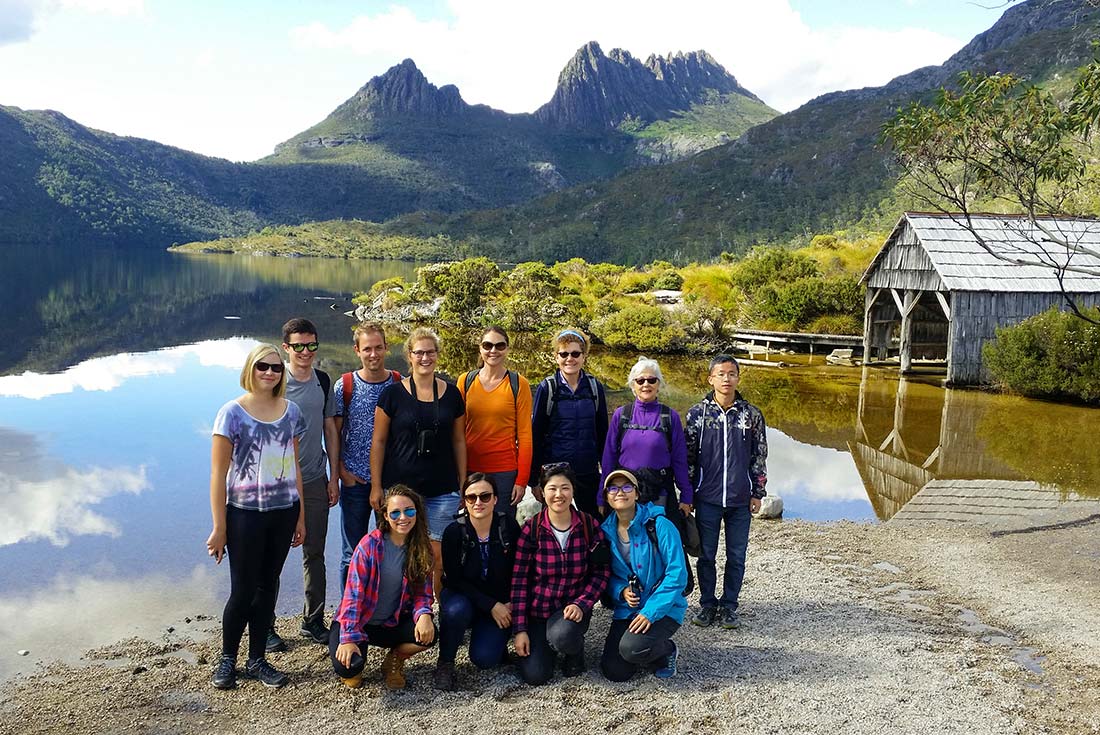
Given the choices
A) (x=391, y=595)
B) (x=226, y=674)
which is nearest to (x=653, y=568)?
(x=391, y=595)

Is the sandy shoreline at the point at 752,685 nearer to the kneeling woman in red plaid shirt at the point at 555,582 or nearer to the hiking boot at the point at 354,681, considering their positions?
the hiking boot at the point at 354,681

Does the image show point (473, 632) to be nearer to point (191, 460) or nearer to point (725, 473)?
point (725, 473)

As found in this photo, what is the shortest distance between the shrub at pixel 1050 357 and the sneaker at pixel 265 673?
56.4ft

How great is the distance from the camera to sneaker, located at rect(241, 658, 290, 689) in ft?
15.9

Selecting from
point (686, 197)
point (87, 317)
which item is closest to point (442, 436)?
point (87, 317)

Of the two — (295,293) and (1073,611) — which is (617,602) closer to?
(1073,611)

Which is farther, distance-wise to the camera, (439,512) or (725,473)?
(725,473)

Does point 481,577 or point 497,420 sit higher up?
point 497,420

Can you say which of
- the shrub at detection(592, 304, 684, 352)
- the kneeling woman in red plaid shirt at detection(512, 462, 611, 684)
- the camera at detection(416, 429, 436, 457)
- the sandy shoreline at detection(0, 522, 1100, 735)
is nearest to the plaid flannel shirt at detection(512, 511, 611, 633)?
the kneeling woman in red plaid shirt at detection(512, 462, 611, 684)

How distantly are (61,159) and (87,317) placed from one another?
474 feet

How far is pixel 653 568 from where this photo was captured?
4.95 metres

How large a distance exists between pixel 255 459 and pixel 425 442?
1068 mm

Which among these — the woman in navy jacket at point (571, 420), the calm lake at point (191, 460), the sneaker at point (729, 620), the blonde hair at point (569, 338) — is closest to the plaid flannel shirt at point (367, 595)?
the woman in navy jacket at point (571, 420)

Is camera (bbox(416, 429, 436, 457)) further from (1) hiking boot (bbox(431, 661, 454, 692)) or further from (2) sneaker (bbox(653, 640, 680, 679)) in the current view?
(2) sneaker (bbox(653, 640, 680, 679))
